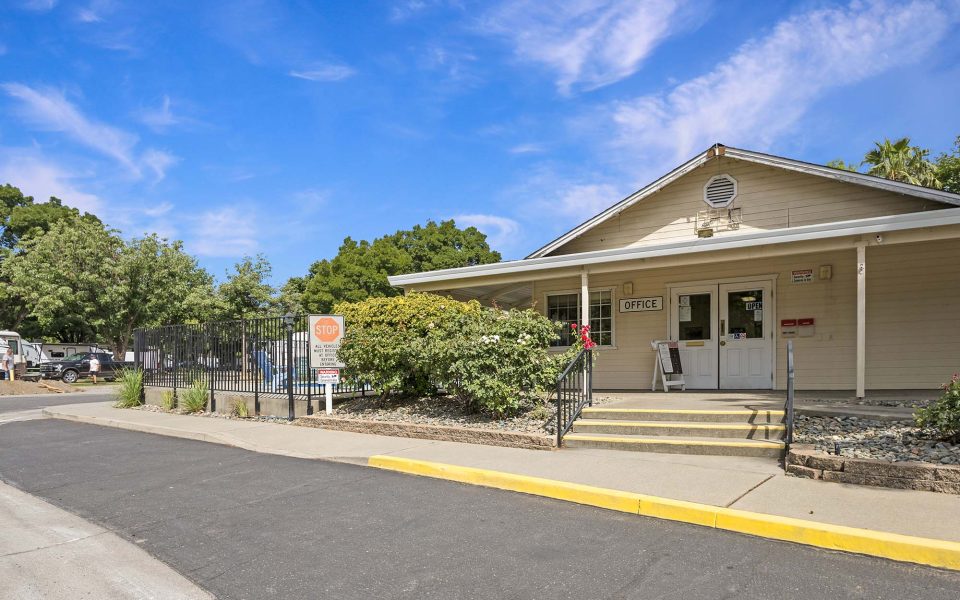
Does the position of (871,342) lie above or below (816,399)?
above

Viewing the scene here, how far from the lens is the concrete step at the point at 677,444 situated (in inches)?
287

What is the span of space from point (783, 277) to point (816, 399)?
2.99 m

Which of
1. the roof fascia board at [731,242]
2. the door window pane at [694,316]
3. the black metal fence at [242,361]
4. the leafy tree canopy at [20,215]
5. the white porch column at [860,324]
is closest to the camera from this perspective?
the roof fascia board at [731,242]

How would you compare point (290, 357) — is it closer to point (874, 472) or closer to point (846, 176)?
point (874, 472)

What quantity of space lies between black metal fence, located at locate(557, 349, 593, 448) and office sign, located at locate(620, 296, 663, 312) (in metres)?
3.35

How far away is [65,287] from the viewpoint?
29.0 metres

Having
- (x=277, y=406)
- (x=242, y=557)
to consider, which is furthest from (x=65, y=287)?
(x=242, y=557)

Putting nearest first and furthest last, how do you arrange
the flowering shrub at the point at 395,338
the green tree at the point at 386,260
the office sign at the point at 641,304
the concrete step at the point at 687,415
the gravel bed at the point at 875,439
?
the gravel bed at the point at 875,439
the concrete step at the point at 687,415
the flowering shrub at the point at 395,338
the office sign at the point at 641,304
the green tree at the point at 386,260

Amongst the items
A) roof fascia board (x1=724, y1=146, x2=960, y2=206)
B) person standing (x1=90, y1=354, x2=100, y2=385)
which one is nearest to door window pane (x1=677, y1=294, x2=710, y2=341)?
roof fascia board (x1=724, y1=146, x2=960, y2=206)

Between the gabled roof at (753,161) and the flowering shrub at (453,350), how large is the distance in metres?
Answer: 3.97

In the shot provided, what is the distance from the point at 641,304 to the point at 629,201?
2242mm

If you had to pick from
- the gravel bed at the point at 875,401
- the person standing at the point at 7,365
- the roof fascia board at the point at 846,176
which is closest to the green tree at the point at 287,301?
the person standing at the point at 7,365

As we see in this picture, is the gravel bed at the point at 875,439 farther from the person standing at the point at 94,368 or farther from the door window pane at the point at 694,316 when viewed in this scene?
the person standing at the point at 94,368

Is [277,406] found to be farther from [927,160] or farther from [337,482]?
[927,160]
